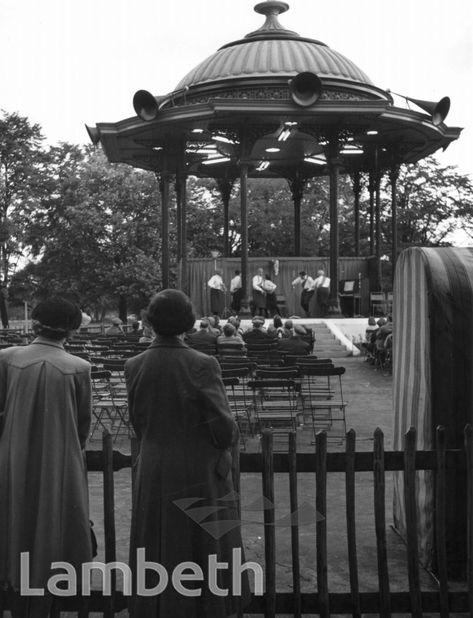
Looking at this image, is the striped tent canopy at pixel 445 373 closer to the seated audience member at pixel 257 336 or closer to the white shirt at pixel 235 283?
the seated audience member at pixel 257 336

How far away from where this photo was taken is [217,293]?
86.3 feet

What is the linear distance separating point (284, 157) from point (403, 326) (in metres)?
27.4

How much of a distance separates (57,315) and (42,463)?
2.56 feet

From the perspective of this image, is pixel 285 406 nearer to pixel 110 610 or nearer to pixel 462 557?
pixel 462 557

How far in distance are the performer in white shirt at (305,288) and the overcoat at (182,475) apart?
73.0 feet

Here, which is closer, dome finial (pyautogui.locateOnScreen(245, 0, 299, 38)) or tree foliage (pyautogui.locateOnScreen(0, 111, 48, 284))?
dome finial (pyautogui.locateOnScreen(245, 0, 299, 38))

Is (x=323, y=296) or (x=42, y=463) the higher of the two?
(x=323, y=296)

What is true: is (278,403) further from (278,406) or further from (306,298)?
(306,298)

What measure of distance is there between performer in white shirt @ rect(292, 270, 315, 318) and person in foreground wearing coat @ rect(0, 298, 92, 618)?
71.6 ft

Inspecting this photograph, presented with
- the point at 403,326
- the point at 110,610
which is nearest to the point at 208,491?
the point at 110,610

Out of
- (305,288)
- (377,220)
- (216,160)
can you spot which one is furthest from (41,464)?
(216,160)

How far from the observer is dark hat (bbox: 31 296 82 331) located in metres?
4.05

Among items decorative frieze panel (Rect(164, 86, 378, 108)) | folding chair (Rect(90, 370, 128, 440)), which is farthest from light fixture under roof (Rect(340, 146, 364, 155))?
folding chair (Rect(90, 370, 128, 440))

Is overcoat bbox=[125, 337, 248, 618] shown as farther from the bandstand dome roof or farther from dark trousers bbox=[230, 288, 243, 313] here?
the bandstand dome roof
